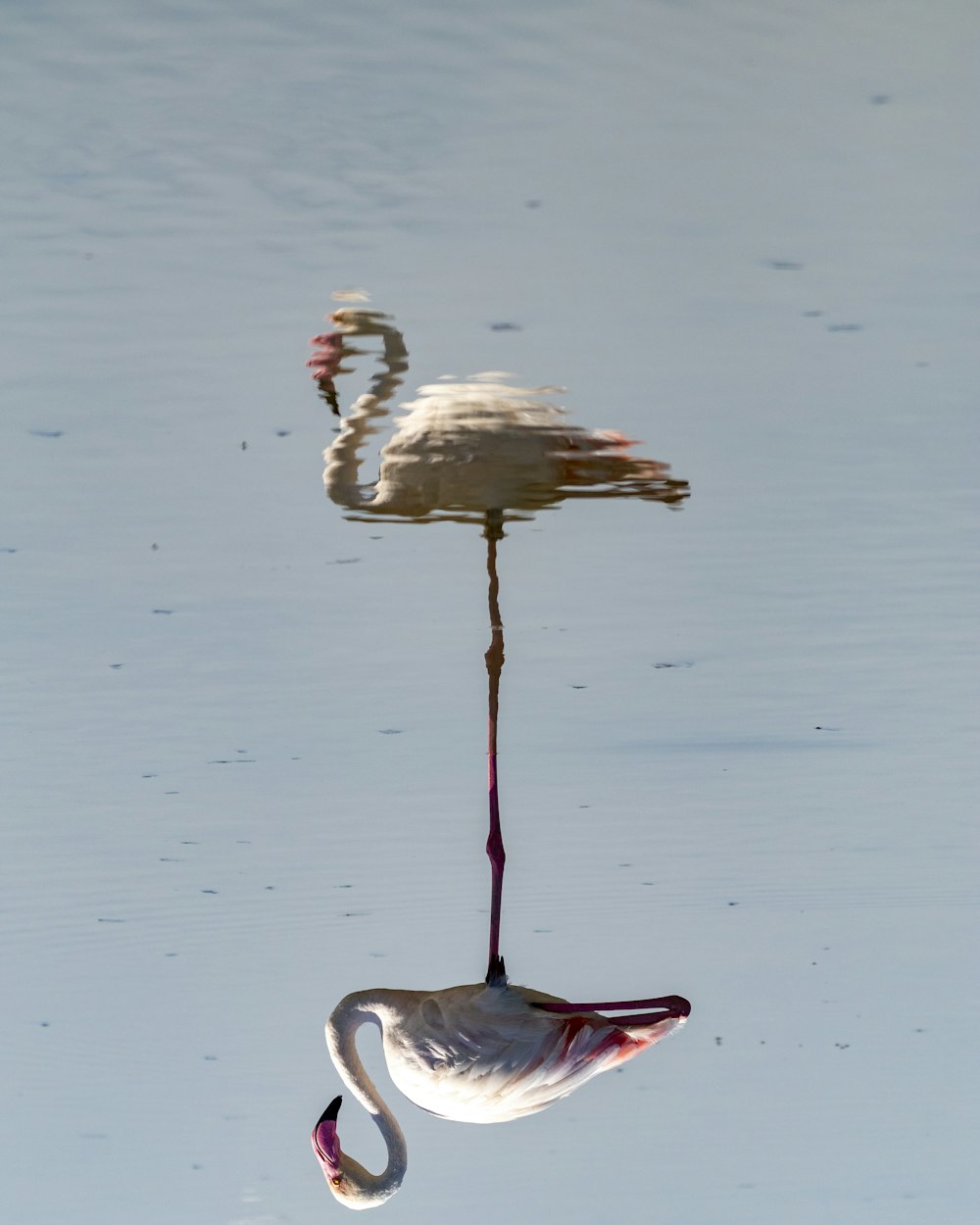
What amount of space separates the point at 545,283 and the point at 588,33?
1.26ft

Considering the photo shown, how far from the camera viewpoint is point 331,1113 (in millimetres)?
1984

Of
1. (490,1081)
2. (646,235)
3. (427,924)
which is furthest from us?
(646,235)

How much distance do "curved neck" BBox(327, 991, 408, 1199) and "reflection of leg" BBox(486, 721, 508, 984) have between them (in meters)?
0.19

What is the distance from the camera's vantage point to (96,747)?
8.65 ft

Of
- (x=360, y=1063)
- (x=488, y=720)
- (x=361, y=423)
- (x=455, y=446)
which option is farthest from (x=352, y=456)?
(x=360, y=1063)

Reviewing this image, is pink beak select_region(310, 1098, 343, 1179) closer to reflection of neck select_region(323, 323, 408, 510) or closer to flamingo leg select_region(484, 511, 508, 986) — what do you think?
flamingo leg select_region(484, 511, 508, 986)

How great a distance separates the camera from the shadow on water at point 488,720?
201 centimetres

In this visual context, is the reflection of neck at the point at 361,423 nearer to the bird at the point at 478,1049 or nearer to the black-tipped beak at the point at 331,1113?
the bird at the point at 478,1049

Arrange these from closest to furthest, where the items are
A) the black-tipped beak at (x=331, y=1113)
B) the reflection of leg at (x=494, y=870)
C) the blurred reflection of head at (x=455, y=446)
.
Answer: the black-tipped beak at (x=331, y=1113), the reflection of leg at (x=494, y=870), the blurred reflection of head at (x=455, y=446)

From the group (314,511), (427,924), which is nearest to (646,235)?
(314,511)

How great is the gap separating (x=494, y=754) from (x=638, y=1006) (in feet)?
2.08

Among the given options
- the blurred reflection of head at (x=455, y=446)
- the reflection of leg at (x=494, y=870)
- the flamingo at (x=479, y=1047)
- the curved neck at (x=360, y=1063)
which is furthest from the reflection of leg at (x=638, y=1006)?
the blurred reflection of head at (x=455, y=446)

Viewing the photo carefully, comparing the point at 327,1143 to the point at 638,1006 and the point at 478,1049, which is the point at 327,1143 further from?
the point at 638,1006

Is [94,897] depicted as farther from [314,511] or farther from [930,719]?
[930,719]
